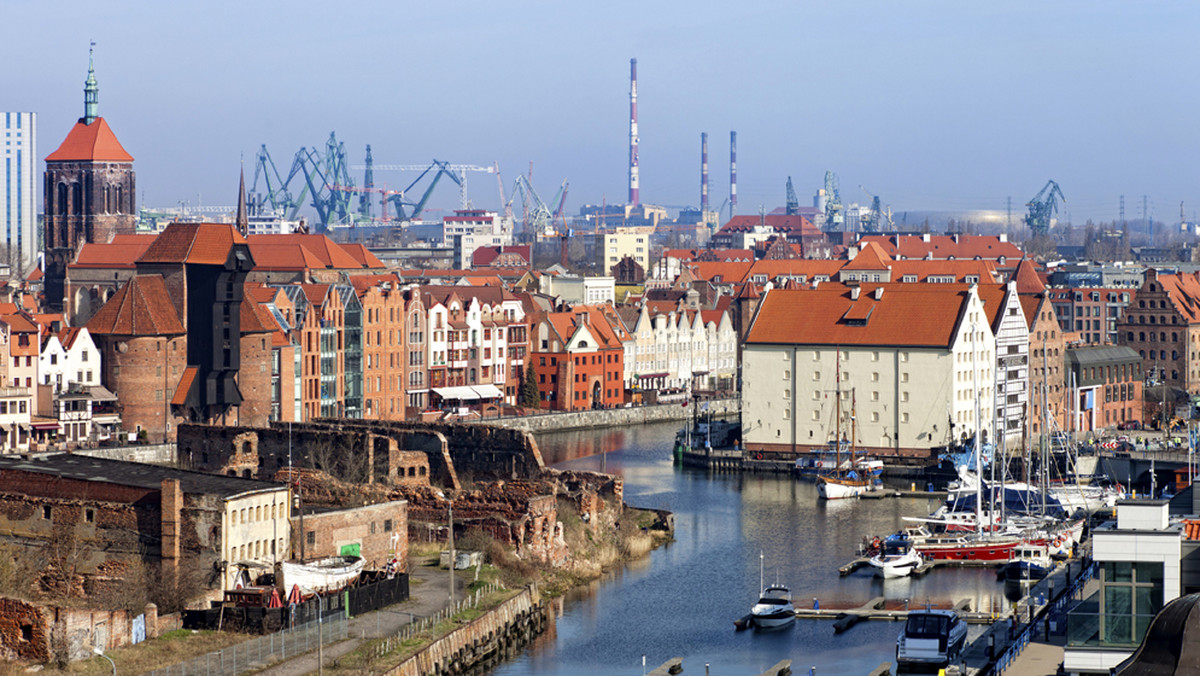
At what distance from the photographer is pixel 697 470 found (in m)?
64.8

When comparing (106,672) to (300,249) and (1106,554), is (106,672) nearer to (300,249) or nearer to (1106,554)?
(1106,554)

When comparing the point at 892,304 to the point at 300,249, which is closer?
the point at 892,304

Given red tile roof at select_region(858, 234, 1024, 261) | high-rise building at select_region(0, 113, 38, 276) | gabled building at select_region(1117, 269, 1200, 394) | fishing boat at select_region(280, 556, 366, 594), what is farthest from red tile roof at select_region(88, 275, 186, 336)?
high-rise building at select_region(0, 113, 38, 276)

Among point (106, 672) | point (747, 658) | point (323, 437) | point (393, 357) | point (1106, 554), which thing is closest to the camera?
point (1106, 554)

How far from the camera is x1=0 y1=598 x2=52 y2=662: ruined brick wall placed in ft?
92.5

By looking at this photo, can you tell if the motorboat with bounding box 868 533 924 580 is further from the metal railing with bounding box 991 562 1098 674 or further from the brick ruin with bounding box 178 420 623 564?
the brick ruin with bounding box 178 420 623 564

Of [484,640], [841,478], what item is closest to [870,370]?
[841,478]

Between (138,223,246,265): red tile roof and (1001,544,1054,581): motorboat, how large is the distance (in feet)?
102

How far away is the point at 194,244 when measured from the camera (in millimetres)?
66875

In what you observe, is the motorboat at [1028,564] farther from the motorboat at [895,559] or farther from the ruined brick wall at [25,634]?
the ruined brick wall at [25,634]

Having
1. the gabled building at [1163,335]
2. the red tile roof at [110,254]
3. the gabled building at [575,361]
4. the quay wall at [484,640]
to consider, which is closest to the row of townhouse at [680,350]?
the gabled building at [575,361]

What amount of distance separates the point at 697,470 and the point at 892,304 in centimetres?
854

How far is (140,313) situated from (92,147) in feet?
80.3

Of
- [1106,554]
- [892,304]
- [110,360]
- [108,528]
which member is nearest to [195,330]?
[110,360]
